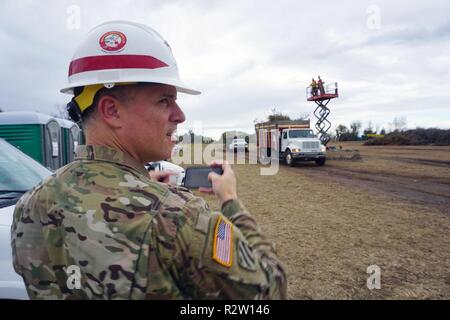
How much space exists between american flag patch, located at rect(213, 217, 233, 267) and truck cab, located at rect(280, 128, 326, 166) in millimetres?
18315

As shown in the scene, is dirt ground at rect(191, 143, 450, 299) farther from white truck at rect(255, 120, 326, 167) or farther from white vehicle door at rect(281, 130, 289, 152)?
white vehicle door at rect(281, 130, 289, 152)

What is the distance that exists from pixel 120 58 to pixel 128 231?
0.58 m

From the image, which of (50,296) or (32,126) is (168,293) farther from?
(32,126)

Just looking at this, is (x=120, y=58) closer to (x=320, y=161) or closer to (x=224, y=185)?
(x=224, y=185)

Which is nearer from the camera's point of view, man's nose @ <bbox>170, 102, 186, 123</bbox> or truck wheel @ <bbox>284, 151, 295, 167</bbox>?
man's nose @ <bbox>170, 102, 186, 123</bbox>

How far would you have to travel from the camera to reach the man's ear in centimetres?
111

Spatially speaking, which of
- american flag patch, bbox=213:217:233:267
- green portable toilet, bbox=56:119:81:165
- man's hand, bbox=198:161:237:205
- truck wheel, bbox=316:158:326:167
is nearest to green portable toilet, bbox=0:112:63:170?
green portable toilet, bbox=56:119:81:165

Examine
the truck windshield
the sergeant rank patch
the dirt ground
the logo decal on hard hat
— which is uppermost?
the truck windshield

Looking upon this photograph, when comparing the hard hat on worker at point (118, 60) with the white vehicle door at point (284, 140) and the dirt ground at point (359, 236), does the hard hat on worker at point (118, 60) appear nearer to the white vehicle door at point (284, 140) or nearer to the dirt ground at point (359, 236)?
the dirt ground at point (359, 236)

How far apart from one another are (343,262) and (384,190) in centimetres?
652

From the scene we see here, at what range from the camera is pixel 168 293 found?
0.94m

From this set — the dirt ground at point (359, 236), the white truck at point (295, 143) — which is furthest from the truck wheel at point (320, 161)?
the dirt ground at point (359, 236)
